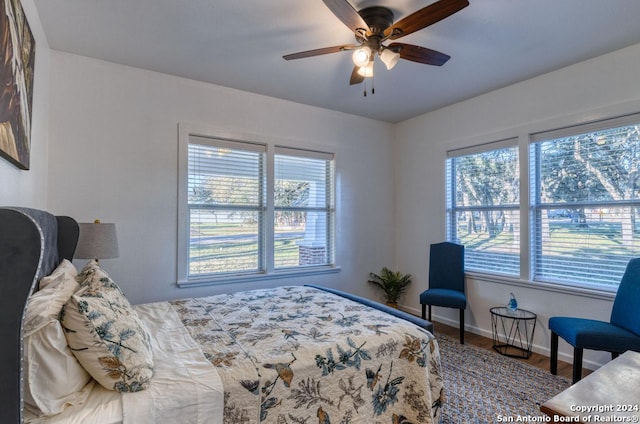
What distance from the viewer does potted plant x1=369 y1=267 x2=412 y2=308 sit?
4.48 meters

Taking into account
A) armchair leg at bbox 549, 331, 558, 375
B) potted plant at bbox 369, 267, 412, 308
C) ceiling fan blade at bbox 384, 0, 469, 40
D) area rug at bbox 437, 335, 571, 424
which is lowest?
area rug at bbox 437, 335, 571, 424

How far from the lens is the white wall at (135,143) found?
2850mm

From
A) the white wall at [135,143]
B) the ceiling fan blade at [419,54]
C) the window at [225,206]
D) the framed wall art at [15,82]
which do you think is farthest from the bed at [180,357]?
the ceiling fan blade at [419,54]

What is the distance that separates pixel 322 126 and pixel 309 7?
6.78 ft

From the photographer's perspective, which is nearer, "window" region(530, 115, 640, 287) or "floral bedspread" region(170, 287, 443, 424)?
"floral bedspread" region(170, 287, 443, 424)

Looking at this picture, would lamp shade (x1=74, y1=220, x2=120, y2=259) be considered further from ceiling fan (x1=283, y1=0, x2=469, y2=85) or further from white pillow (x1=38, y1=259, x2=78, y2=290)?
ceiling fan (x1=283, y1=0, x2=469, y2=85)

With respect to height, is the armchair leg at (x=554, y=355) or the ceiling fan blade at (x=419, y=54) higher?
the ceiling fan blade at (x=419, y=54)

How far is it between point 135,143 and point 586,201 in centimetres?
419

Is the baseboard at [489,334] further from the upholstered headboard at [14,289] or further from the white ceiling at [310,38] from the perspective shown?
the upholstered headboard at [14,289]

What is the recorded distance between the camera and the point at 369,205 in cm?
463

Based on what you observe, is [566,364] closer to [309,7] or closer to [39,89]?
[309,7]

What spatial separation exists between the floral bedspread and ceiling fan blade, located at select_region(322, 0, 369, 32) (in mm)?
1805

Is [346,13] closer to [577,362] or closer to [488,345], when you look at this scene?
[577,362]

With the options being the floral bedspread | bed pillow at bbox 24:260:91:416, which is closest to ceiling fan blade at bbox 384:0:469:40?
the floral bedspread
